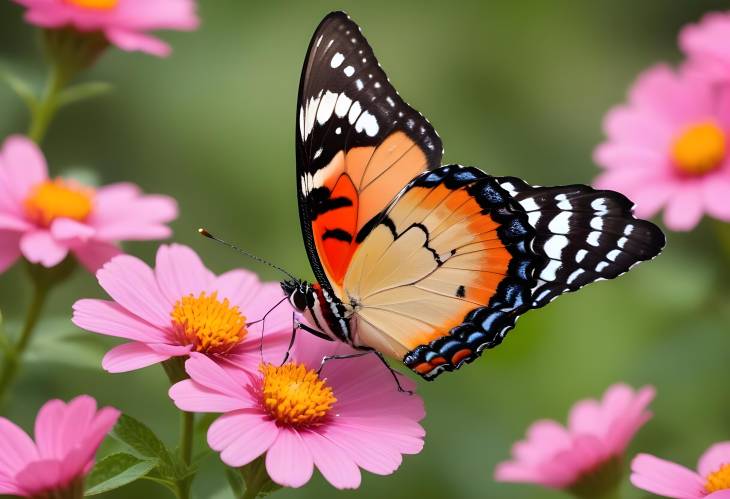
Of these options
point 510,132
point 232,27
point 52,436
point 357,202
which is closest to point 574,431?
point 357,202

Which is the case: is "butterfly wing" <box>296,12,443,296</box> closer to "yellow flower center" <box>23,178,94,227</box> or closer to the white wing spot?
the white wing spot

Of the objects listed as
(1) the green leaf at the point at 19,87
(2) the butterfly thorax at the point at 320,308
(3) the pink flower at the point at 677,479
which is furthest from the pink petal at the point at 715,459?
(1) the green leaf at the point at 19,87

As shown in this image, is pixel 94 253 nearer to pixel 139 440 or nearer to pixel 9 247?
pixel 9 247

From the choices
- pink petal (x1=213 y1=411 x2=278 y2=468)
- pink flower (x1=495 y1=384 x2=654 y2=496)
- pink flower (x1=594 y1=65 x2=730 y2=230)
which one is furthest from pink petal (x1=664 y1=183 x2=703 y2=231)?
pink petal (x1=213 y1=411 x2=278 y2=468)

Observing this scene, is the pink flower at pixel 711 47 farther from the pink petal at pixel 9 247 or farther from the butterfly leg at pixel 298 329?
the pink petal at pixel 9 247

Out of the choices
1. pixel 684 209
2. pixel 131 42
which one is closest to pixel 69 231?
pixel 131 42

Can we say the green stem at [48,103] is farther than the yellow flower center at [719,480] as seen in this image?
Yes
